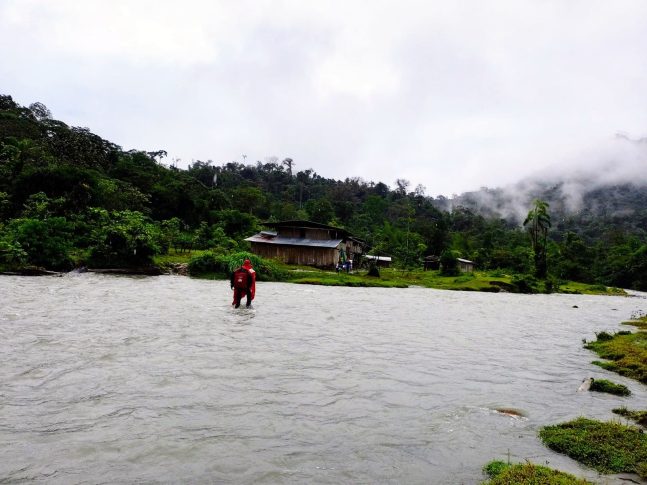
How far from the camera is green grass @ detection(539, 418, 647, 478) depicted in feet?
18.5

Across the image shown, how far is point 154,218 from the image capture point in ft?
219

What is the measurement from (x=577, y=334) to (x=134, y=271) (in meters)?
31.2

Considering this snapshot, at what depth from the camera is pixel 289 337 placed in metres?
13.6

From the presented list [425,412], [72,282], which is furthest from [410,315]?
[72,282]

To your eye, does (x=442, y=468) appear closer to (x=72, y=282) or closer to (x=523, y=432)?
(x=523, y=432)

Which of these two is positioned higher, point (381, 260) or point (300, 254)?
point (381, 260)

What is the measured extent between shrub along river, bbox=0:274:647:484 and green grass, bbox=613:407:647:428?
0.25 m

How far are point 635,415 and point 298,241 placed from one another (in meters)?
47.0

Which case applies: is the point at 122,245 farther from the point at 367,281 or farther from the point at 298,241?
the point at 298,241

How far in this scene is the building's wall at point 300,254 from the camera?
52.5 m

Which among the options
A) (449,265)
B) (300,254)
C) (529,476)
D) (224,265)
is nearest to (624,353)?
(529,476)

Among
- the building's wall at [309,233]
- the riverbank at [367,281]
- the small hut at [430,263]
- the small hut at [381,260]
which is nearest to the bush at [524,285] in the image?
the riverbank at [367,281]

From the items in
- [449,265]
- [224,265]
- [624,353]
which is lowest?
[624,353]

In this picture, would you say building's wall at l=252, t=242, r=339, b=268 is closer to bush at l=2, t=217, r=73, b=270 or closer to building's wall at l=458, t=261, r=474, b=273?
bush at l=2, t=217, r=73, b=270
